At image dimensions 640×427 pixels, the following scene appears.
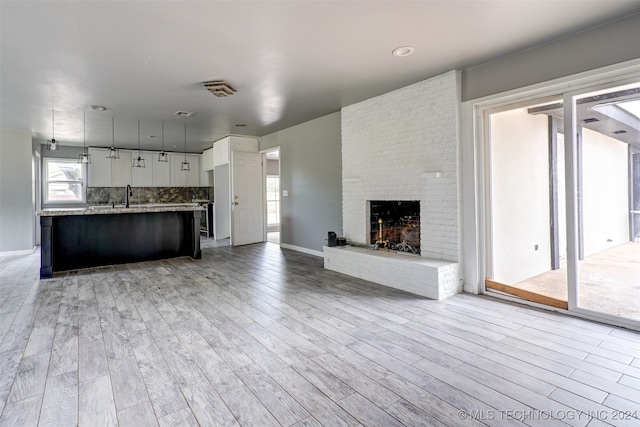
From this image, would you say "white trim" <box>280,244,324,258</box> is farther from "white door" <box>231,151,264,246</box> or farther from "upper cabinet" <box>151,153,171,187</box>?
"upper cabinet" <box>151,153,171,187</box>

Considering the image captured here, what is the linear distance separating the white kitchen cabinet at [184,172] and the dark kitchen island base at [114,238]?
12.9ft

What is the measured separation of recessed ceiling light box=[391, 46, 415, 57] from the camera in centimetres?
319

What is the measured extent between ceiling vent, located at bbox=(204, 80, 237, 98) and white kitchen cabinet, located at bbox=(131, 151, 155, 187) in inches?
242

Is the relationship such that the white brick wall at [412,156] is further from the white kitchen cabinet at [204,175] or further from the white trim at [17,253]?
the white trim at [17,253]

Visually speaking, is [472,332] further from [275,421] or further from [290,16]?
[290,16]

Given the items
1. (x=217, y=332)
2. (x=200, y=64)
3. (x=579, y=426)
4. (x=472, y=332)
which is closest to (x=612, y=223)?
(x=472, y=332)

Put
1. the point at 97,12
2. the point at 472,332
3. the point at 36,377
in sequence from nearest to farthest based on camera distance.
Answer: the point at 36,377 < the point at 97,12 < the point at 472,332

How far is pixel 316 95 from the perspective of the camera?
4.67 meters

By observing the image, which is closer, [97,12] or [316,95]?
[97,12]

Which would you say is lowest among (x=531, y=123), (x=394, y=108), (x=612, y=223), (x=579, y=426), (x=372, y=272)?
(x=579, y=426)

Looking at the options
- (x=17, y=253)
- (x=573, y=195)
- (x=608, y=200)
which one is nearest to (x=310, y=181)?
(x=573, y=195)

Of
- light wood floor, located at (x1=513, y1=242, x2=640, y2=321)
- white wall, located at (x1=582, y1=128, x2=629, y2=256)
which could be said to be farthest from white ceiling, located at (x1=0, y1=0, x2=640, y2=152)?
light wood floor, located at (x1=513, y1=242, x2=640, y2=321)

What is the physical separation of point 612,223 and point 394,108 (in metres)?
2.68

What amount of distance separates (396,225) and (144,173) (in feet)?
24.8
